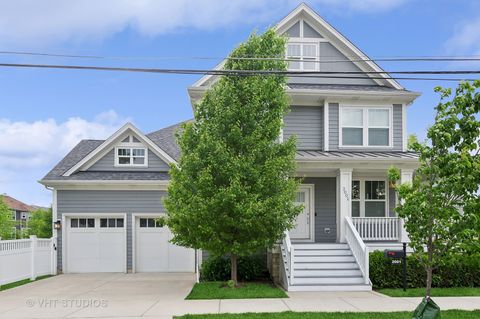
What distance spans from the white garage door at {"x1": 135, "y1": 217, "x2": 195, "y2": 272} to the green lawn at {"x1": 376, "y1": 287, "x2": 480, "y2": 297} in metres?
8.20

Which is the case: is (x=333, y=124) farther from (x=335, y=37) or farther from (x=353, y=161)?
(x=335, y=37)

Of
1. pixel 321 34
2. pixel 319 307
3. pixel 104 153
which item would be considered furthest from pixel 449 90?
pixel 104 153

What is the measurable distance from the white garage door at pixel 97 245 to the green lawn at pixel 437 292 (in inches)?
396

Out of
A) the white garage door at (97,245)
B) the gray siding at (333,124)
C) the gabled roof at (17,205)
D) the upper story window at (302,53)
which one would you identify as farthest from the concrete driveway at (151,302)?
the gabled roof at (17,205)

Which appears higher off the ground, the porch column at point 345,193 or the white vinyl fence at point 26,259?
the porch column at point 345,193

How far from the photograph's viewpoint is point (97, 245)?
17531mm

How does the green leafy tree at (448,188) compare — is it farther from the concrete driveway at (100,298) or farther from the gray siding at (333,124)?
the gray siding at (333,124)

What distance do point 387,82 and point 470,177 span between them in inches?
411

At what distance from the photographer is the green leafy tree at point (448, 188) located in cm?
712

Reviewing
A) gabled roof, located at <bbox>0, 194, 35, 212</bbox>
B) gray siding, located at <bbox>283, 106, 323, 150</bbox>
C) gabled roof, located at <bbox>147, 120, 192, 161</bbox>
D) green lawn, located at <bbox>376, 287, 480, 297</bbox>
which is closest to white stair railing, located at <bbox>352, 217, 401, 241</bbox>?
green lawn, located at <bbox>376, 287, 480, 297</bbox>

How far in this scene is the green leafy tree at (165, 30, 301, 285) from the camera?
11562mm

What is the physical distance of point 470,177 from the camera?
6957mm

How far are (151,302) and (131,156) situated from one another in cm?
875

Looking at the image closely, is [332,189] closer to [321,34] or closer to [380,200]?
[380,200]
